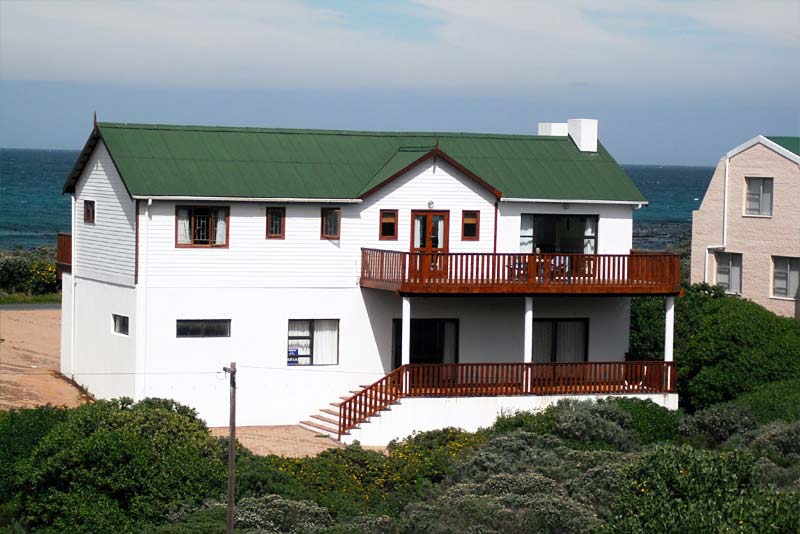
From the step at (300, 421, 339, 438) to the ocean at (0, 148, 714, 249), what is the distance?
69744 mm

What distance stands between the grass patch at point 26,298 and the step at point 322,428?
840 inches

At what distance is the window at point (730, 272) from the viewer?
140ft

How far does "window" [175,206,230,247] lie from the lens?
106ft

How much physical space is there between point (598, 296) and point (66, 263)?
533 inches

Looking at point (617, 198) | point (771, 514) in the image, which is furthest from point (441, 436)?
point (771, 514)

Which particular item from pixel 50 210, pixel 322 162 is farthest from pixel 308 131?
pixel 50 210

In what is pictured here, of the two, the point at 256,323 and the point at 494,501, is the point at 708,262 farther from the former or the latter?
the point at 494,501

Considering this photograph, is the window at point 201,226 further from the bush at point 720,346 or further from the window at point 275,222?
the bush at point 720,346

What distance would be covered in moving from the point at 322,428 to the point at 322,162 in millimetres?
6691

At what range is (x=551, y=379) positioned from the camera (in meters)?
33.8

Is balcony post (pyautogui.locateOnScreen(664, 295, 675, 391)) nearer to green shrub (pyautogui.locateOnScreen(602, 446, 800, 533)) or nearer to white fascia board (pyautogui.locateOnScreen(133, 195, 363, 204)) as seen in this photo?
white fascia board (pyautogui.locateOnScreen(133, 195, 363, 204))

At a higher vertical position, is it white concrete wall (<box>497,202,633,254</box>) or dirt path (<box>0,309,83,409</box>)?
→ white concrete wall (<box>497,202,633,254</box>)

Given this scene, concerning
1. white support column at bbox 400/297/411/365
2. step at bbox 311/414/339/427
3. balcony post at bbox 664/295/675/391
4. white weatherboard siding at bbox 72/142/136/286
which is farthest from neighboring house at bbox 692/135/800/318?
white weatherboard siding at bbox 72/142/136/286

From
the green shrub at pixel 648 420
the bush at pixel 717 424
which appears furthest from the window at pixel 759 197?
the bush at pixel 717 424
